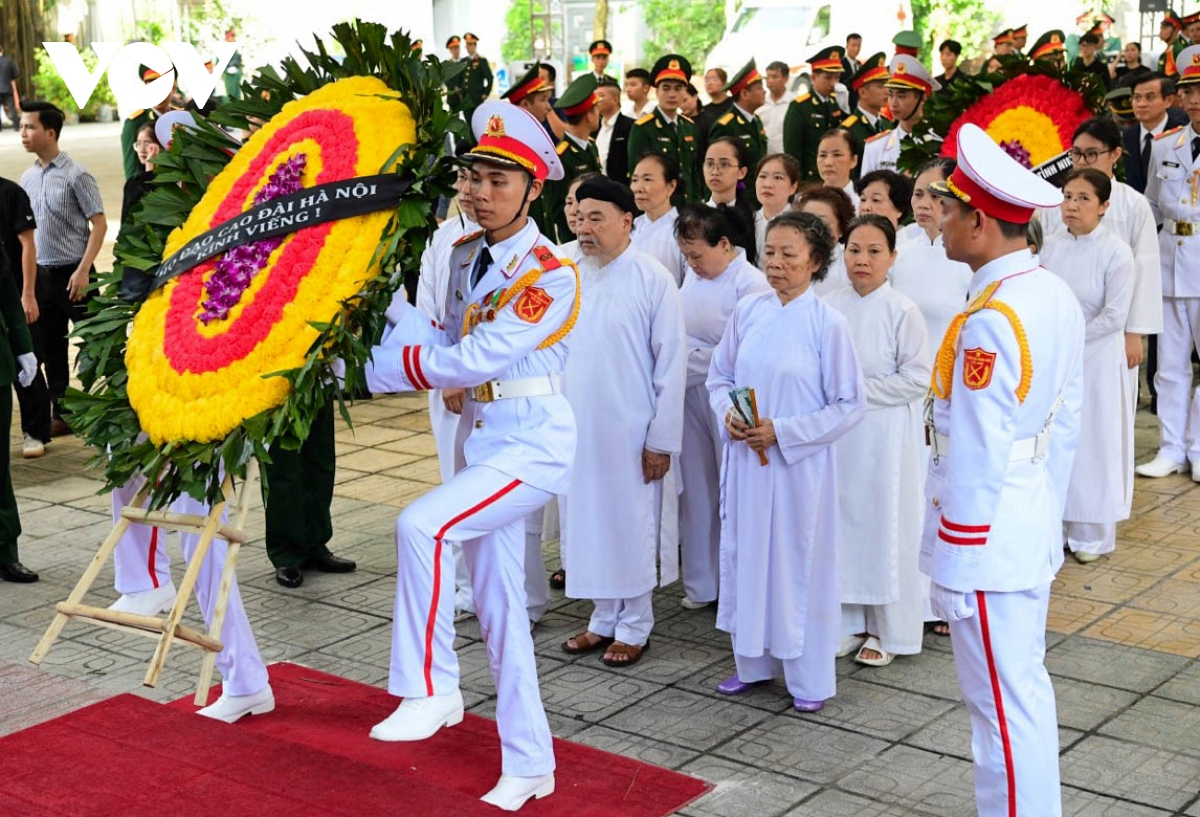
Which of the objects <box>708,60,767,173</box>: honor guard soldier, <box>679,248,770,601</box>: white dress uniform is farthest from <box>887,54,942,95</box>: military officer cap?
<box>679,248,770,601</box>: white dress uniform

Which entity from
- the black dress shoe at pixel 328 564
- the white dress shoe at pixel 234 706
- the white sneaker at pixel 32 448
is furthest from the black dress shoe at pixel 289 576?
the white sneaker at pixel 32 448

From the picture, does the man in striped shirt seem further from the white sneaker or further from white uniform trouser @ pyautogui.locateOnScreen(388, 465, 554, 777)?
white uniform trouser @ pyautogui.locateOnScreen(388, 465, 554, 777)

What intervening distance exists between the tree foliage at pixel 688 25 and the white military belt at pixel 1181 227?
26633 mm

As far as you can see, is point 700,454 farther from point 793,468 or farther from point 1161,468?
point 1161,468

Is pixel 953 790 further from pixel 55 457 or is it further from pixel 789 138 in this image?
pixel 789 138

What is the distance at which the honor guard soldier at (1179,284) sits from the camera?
27.5 feet

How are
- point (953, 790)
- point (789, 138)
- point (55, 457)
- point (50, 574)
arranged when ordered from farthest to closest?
point (789, 138) < point (55, 457) < point (50, 574) < point (953, 790)

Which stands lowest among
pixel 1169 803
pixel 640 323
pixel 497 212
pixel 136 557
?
pixel 1169 803

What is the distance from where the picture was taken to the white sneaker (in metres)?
9.12

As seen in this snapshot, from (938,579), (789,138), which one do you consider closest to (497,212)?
(938,579)

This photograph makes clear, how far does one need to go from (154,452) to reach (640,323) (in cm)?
199

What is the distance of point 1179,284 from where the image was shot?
8547 millimetres

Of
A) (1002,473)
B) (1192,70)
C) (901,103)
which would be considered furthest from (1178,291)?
(1002,473)

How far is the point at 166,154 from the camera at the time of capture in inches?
195
